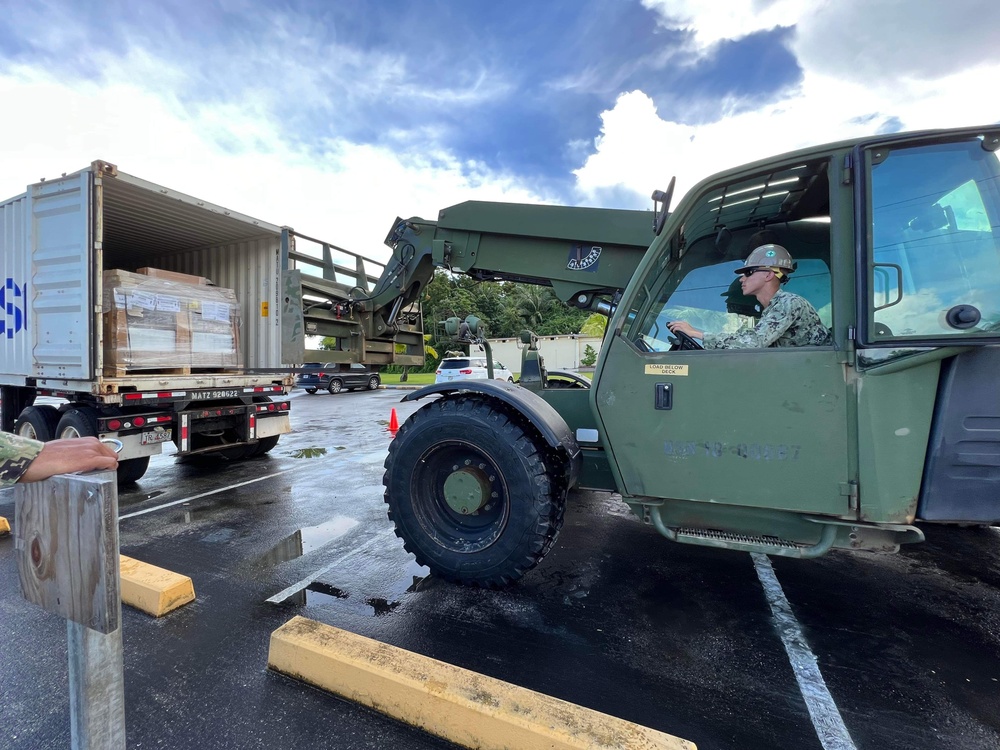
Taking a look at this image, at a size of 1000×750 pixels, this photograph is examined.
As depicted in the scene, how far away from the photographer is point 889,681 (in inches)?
93.6

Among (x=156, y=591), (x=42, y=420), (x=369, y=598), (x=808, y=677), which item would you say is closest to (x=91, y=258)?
(x=42, y=420)

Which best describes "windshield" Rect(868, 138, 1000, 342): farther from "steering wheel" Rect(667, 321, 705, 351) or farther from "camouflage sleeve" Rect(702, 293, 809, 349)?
"steering wheel" Rect(667, 321, 705, 351)

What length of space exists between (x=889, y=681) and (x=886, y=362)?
1547 millimetres

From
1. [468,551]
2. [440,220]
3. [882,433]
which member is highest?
[440,220]

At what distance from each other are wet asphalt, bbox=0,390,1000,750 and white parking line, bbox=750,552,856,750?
0.07 feet

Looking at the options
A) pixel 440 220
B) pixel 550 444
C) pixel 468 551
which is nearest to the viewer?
pixel 550 444

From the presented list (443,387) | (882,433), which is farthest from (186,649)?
(882,433)

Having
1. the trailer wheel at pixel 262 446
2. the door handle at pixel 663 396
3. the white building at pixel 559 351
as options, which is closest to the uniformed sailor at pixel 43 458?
the door handle at pixel 663 396

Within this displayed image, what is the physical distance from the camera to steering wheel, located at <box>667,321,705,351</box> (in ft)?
9.33

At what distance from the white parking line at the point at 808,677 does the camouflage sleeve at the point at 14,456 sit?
2.97m

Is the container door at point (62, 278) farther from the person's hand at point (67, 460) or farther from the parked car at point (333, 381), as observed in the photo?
the parked car at point (333, 381)

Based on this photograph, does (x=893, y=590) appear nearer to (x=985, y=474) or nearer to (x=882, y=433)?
(x=985, y=474)

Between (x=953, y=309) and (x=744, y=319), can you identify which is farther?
(x=744, y=319)

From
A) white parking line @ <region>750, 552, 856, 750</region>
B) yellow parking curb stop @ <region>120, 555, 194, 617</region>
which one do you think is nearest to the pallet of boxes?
yellow parking curb stop @ <region>120, 555, 194, 617</region>
